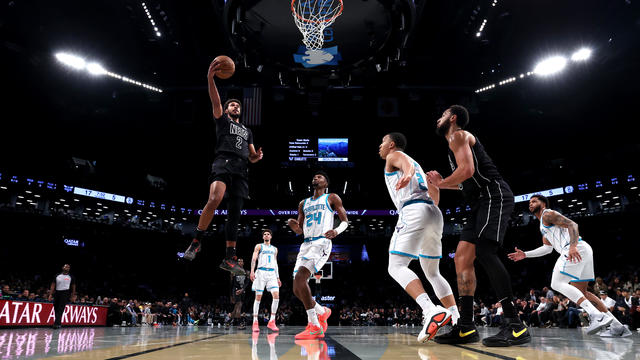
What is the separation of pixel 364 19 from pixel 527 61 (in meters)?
7.17

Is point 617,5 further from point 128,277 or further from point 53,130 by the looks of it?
point 128,277

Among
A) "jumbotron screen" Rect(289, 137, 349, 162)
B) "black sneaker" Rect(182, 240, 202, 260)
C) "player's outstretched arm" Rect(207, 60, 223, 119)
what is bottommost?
"black sneaker" Rect(182, 240, 202, 260)

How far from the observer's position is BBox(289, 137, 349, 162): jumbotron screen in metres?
19.7

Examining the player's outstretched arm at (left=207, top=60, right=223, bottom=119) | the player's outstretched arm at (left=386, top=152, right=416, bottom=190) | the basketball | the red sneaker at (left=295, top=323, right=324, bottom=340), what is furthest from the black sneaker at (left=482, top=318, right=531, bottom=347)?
the basketball

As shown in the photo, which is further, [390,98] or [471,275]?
[390,98]

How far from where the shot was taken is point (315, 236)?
521 cm

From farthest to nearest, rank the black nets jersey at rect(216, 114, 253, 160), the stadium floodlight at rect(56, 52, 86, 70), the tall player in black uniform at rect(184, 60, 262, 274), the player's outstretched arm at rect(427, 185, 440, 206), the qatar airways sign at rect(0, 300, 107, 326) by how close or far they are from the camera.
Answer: the stadium floodlight at rect(56, 52, 86, 70) < the qatar airways sign at rect(0, 300, 107, 326) < the black nets jersey at rect(216, 114, 253, 160) < the tall player in black uniform at rect(184, 60, 262, 274) < the player's outstretched arm at rect(427, 185, 440, 206)

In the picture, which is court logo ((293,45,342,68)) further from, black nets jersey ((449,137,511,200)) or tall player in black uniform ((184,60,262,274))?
black nets jersey ((449,137,511,200))

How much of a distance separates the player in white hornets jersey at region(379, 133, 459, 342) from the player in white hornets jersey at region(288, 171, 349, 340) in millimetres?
1182

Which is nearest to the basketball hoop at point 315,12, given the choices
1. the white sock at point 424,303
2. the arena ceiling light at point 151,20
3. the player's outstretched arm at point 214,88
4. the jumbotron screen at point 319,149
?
the arena ceiling light at point 151,20

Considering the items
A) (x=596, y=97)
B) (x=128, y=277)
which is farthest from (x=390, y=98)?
(x=128, y=277)

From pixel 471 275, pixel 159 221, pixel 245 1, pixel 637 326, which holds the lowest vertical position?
pixel 637 326

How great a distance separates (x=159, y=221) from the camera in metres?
28.9

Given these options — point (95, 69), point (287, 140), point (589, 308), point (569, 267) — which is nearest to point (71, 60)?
point (95, 69)
